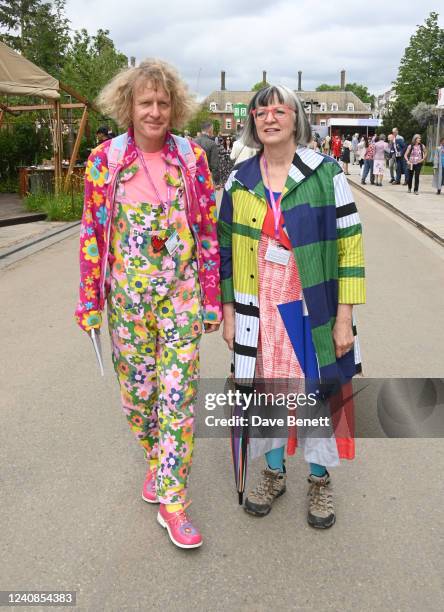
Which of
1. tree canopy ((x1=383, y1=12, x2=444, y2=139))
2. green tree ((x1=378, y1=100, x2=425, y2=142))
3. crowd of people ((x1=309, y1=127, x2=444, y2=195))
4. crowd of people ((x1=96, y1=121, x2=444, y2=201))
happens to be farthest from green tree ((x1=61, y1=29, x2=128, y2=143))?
tree canopy ((x1=383, y1=12, x2=444, y2=139))

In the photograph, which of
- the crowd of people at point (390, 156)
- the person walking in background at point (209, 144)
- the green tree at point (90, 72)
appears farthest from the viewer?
the green tree at point (90, 72)

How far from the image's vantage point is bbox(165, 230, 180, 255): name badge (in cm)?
238

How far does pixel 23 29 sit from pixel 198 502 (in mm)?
46488

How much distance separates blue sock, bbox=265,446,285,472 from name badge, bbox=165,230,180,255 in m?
1.08

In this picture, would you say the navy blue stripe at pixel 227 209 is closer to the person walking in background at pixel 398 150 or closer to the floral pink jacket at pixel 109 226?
the floral pink jacket at pixel 109 226

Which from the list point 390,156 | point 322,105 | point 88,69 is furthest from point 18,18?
point 322,105

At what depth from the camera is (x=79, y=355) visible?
16.0 feet

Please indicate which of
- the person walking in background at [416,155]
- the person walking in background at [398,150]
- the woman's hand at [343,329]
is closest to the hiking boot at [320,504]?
the woman's hand at [343,329]

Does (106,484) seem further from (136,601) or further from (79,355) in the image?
(79,355)

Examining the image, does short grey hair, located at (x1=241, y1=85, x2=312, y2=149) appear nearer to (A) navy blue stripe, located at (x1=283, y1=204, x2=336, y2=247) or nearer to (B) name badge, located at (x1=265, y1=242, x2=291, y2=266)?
(A) navy blue stripe, located at (x1=283, y1=204, x2=336, y2=247)

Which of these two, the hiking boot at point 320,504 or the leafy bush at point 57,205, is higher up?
the leafy bush at point 57,205

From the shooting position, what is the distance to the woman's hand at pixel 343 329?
2.52 meters

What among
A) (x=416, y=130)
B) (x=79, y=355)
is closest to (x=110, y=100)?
(x=79, y=355)

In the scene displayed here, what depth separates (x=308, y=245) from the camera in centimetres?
240
